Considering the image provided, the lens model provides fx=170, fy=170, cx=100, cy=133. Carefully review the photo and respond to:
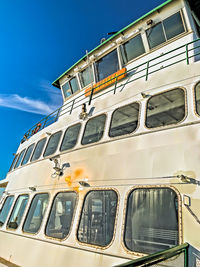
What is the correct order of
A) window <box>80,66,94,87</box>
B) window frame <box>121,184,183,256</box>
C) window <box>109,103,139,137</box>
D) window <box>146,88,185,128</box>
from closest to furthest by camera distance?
1. window frame <box>121,184,183,256</box>
2. window <box>146,88,185,128</box>
3. window <box>109,103,139,137</box>
4. window <box>80,66,94,87</box>

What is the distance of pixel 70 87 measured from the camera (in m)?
10.9

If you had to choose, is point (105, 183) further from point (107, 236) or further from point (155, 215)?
point (155, 215)

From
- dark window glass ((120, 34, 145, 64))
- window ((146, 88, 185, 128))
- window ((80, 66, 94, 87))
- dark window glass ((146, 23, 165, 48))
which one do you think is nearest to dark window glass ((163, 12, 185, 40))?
dark window glass ((146, 23, 165, 48))

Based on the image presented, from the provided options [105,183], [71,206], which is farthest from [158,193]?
[71,206]

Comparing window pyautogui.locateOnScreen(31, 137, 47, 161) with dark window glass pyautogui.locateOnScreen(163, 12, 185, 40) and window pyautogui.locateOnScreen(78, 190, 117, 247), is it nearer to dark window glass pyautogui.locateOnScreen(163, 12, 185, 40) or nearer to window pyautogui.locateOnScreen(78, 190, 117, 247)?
window pyautogui.locateOnScreen(78, 190, 117, 247)

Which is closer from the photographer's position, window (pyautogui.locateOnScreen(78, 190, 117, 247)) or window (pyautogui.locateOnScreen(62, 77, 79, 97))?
window (pyautogui.locateOnScreen(78, 190, 117, 247))

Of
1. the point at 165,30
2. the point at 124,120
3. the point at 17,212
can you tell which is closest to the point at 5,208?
the point at 17,212

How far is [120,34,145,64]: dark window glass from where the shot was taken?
7789 mm

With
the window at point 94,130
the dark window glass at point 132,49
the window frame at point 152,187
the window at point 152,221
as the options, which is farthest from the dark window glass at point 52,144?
the dark window glass at point 132,49

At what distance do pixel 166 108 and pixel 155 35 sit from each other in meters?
4.57

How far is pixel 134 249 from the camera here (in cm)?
329

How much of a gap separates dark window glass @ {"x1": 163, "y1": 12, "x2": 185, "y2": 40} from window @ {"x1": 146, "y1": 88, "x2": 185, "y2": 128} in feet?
12.4

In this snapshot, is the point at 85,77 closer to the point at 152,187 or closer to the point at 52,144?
the point at 52,144

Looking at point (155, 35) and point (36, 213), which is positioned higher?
point (155, 35)
